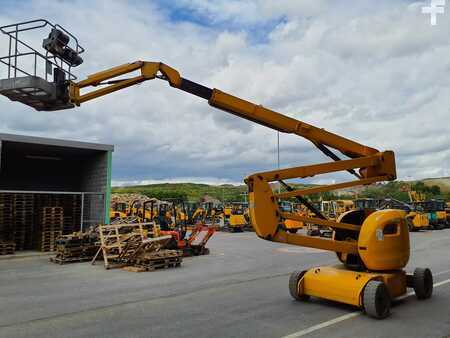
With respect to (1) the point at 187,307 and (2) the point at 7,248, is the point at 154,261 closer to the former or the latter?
(1) the point at 187,307

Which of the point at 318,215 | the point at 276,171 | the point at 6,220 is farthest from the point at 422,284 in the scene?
the point at 6,220

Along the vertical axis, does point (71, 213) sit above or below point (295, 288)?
above

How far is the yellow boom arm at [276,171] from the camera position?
7320mm

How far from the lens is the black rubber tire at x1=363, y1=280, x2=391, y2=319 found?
694cm

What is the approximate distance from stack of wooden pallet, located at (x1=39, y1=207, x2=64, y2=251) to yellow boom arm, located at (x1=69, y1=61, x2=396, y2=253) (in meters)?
11.5

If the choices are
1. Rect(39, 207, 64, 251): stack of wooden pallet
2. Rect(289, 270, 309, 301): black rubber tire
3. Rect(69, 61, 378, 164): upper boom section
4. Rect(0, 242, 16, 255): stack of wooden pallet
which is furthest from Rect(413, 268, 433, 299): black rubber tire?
Rect(0, 242, 16, 255): stack of wooden pallet

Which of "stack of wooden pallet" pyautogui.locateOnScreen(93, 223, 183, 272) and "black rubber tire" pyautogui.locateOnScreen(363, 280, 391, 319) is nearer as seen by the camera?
"black rubber tire" pyautogui.locateOnScreen(363, 280, 391, 319)

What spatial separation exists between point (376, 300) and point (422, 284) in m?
2.03

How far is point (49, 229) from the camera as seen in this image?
17.5m

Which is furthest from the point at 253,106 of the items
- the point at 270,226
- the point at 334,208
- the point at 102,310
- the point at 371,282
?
the point at 334,208

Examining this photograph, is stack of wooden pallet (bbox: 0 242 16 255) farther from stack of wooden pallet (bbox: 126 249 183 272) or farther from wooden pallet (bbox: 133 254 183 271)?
wooden pallet (bbox: 133 254 183 271)

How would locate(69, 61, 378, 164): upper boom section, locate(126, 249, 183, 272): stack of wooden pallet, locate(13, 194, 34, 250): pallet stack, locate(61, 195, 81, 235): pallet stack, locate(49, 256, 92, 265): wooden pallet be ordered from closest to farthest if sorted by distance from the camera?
locate(69, 61, 378, 164): upper boom section, locate(126, 249, 183, 272): stack of wooden pallet, locate(49, 256, 92, 265): wooden pallet, locate(13, 194, 34, 250): pallet stack, locate(61, 195, 81, 235): pallet stack

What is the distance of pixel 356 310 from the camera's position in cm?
761

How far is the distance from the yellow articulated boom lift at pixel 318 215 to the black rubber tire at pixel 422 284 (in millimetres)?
19
